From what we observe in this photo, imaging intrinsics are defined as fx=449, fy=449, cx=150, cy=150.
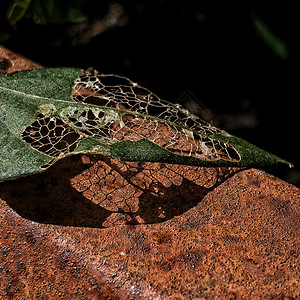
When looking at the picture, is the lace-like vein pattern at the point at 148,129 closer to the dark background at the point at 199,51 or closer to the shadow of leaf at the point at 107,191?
the shadow of leaf at the point at 107,191

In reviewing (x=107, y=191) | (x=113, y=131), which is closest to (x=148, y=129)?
(x=113, y=131)

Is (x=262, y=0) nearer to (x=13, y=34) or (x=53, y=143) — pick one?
(x=53, y=143)

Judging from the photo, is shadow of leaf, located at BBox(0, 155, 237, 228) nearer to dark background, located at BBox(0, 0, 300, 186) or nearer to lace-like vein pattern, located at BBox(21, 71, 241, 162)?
lace-like vein pattern, located at BBox(21, 71, 241, 162)

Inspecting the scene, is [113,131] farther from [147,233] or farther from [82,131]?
[147,233]

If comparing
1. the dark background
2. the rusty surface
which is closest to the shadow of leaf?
the rusty surface

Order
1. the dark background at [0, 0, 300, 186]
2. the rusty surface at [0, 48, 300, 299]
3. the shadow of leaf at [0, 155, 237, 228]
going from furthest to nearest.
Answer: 1. the dark background at [0, 0, 300, 186]
2. the shadow of leaf at [0, 155, 237, 228]
3. the rusty surface at [0, 48, 300, 299]

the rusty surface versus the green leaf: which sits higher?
the green leaf

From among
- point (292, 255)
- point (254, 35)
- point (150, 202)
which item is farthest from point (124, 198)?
point (254, 35)

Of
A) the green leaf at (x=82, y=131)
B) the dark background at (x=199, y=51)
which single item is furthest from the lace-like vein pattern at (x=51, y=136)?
the dark background at (x=199, y=51)
